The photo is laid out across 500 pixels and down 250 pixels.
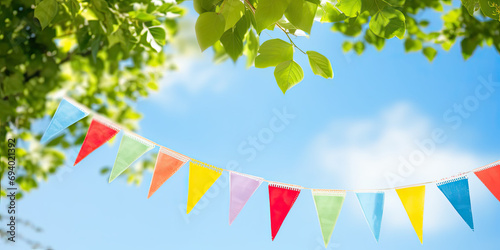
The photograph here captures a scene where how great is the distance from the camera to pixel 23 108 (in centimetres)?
294

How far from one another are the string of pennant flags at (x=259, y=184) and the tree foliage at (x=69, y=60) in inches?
11.4

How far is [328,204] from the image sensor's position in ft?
5.28

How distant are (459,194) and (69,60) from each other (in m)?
2.38

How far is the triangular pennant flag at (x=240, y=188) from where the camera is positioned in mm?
1608

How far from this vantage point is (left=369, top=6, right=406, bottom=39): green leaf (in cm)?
91

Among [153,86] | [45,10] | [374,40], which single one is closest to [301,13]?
[45,10]

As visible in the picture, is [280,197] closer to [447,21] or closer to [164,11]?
[164,11]

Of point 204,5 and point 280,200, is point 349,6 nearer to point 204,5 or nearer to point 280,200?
point 204,5

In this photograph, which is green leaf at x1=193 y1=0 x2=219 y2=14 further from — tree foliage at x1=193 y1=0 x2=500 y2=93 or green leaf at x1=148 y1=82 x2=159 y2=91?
green leaf at x1=148 y1=82 x2=159 y2=91

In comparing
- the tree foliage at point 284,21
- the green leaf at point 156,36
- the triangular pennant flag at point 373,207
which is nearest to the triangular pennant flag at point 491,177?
the triangular pennant flag at point 373,207

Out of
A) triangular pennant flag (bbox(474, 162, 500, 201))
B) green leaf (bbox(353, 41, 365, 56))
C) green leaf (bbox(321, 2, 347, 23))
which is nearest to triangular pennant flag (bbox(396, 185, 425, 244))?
triangular pennant flag (bbox(474, 162, 500, 201))

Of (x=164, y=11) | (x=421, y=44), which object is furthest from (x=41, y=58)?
(x=421, y=44)

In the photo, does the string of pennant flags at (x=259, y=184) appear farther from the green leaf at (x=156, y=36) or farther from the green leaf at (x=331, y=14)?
the green leaf at (x=331, y=14)

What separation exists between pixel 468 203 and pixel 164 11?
1.47 m
